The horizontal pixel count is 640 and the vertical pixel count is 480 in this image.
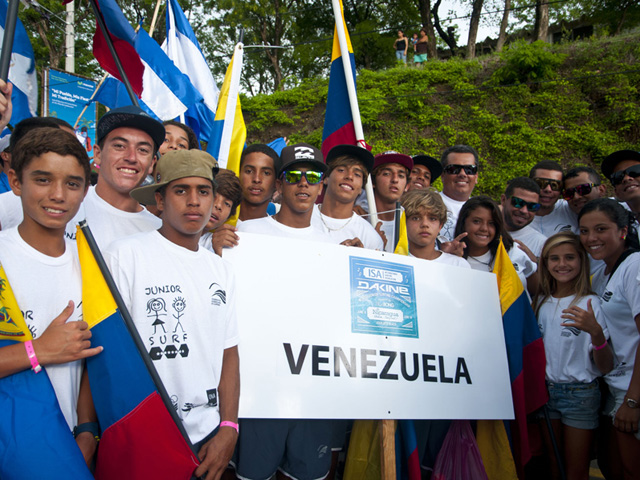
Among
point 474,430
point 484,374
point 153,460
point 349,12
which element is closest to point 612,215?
point 484,374

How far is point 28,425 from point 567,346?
118 inches

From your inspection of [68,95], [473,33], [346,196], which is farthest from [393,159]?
[473,33]

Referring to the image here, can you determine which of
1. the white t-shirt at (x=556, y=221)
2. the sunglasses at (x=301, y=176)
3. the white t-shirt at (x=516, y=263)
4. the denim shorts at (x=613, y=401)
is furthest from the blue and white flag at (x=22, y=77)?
the white t-shirt at (x=556, y=221)

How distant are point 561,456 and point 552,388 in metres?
0.42

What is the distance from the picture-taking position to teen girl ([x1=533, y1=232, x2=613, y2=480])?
Result: 299cm

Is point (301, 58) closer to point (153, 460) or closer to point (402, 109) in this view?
point (402, 109)

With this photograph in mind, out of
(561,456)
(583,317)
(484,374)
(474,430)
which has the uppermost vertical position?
(583,317)

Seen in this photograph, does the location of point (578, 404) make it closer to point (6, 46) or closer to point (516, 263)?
point (516, 263)

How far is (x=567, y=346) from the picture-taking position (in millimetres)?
3166

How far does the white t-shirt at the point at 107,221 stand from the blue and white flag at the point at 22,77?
1.42 m

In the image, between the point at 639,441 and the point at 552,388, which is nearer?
the point at 639,441

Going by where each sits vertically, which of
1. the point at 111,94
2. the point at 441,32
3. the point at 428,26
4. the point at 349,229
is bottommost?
the point at 349,229

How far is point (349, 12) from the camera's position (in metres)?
25.8

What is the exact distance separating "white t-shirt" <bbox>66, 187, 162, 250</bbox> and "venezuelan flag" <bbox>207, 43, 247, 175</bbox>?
923 millimetres
